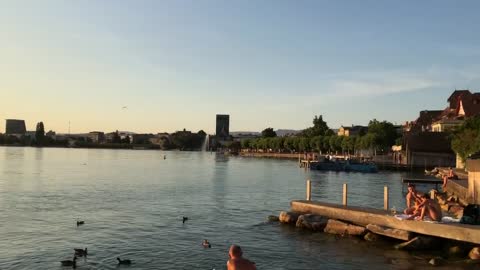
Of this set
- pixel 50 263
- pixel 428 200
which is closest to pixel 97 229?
pixel 50 263

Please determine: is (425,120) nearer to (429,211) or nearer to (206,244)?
(429,211)

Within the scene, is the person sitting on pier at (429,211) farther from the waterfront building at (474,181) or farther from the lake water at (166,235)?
the waterfront building at (474,181)

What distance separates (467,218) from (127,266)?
15.7 m

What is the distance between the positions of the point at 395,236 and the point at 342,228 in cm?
355

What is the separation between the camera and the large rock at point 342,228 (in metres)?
28.8

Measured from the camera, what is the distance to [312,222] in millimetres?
31188

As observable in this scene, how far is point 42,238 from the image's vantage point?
95.1 feet

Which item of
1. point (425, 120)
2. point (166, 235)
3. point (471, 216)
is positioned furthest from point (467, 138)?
point (425, 120)

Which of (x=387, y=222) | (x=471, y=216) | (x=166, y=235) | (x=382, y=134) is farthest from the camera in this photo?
(x=382, y=134)

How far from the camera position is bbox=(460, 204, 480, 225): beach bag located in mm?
24672

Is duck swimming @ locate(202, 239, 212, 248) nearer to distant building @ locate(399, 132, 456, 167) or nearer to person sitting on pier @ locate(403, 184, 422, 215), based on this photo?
person sitting on pier @ locate(403, 184, 422, 215)

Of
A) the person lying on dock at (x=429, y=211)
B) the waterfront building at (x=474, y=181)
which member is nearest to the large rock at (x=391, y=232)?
the person lying on dock at (x=429, y=211)

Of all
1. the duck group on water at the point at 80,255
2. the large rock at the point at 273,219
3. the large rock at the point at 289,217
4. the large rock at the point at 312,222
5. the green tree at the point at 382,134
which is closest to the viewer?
the duck group on water at the point at 80,255

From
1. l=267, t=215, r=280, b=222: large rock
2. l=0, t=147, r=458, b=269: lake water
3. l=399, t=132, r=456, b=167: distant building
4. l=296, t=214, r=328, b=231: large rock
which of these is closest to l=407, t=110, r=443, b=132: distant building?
l=399, t=132, r=456, b=167: distant building
